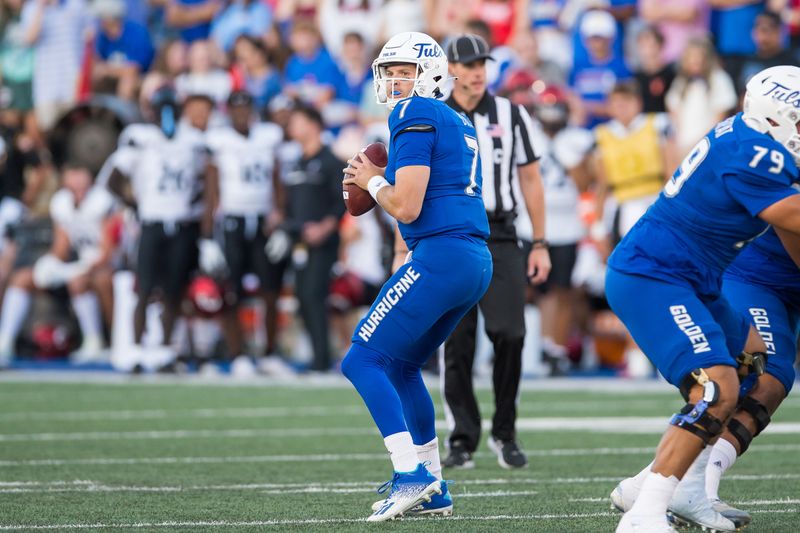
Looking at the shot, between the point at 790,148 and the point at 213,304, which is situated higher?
the point at 790,148

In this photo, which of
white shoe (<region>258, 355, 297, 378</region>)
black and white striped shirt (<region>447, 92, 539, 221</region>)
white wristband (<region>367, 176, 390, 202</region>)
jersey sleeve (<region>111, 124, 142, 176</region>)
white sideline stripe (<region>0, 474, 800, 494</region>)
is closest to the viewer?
white wristband (<region>367, 176, 390, 202</region>)

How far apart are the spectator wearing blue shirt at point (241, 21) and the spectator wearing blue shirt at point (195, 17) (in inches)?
7.4

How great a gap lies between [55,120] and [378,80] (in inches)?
447

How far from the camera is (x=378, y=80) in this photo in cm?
621

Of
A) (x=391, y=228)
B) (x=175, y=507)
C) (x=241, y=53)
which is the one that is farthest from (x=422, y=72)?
→ (x=241, y=53)

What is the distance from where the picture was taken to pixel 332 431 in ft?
31.1

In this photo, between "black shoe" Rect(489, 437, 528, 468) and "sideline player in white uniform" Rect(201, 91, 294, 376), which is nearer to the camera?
"black shoe" Rect(489, 437, 528, 468)

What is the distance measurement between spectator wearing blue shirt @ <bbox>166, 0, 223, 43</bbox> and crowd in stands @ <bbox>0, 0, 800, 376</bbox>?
0.36 metres

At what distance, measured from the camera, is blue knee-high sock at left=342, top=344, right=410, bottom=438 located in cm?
589

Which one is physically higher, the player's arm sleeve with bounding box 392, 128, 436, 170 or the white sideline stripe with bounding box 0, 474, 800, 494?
the player's arm sleeve with bounding box 392, 128, 436, 170

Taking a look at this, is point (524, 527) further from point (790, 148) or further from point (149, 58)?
point (149, 58)

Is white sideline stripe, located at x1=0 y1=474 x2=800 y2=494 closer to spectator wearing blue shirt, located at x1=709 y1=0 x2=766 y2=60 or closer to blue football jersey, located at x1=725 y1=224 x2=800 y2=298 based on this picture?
blue football jersey, located at x1=725 y1=224 x2=800 y2=298

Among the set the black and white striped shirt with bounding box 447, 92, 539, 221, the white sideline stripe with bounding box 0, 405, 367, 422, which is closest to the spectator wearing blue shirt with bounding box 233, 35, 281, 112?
the white sideline stripe with bounding box 0, 405, 367, 422

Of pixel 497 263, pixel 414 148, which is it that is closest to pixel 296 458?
pixel 497 263
